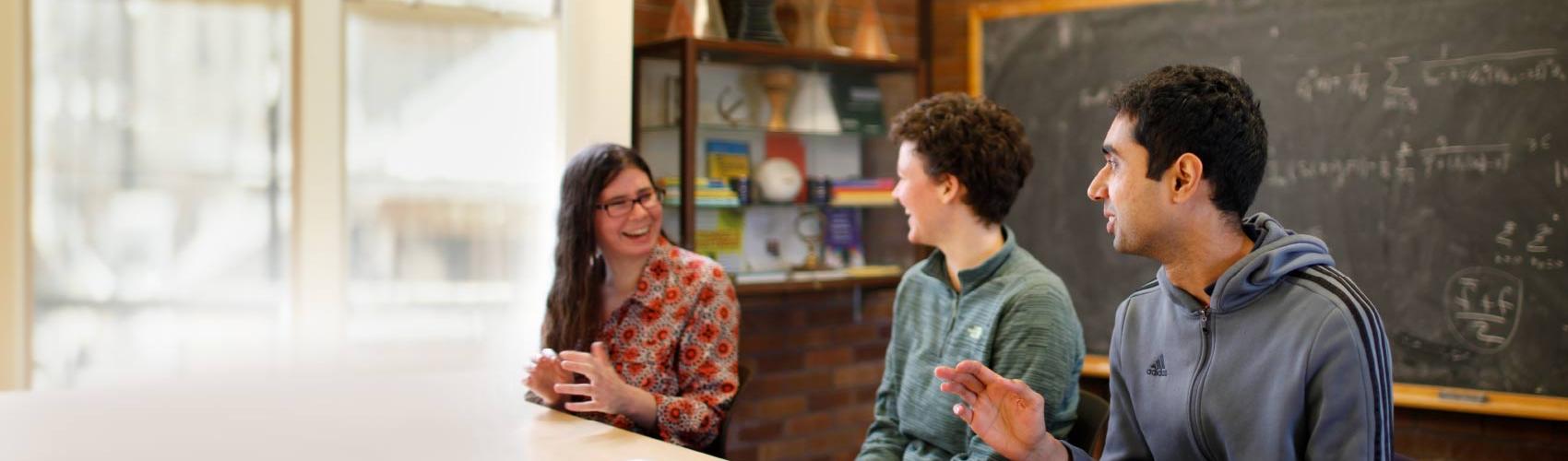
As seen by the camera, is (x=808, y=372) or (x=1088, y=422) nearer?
(x=1088, y=422)

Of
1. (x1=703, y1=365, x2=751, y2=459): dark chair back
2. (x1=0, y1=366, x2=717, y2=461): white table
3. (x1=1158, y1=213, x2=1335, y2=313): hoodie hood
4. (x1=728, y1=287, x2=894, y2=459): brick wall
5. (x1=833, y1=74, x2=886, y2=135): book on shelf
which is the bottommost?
(x1=728, y1=287, x2=894, y2=459): brick wall

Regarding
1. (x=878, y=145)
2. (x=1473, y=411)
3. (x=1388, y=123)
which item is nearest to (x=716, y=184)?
(x=878, y=145)

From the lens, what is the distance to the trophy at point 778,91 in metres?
3.87

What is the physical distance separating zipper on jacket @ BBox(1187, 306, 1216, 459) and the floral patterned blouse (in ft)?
3.25

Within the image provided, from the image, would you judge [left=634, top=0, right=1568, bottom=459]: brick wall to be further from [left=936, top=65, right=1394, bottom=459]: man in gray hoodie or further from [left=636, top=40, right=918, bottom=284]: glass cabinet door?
[left=936, top=65, right=1394, bottom=459]: man in gray hoodie

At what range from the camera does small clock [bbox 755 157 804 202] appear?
12.8ft

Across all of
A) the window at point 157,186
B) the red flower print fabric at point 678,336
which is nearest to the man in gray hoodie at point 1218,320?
the red flower print fabric at point 678,336

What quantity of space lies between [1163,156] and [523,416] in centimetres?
119

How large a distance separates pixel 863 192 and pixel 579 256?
173 cm

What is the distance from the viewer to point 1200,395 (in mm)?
1640

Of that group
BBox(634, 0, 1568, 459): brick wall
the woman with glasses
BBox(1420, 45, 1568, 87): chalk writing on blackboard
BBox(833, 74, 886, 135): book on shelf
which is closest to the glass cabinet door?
BBox(833, 74, 886, 135): book on shelf

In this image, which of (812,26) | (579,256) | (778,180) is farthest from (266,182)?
(812,26)

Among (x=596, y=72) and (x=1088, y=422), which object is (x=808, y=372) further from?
(x=1088, y=422)

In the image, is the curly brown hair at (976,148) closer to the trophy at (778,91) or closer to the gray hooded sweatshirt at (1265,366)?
the gray hooded sweatshirt at (1265,366)
